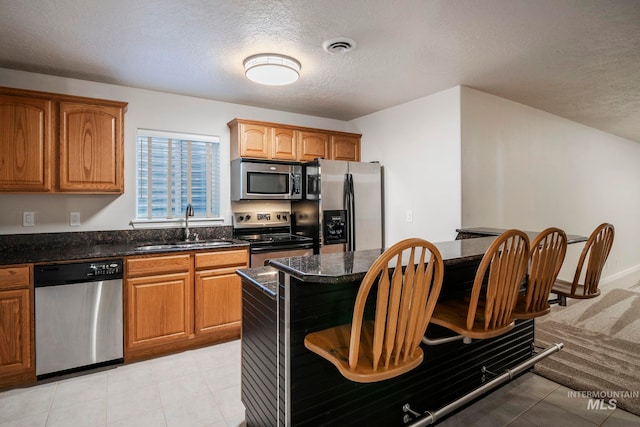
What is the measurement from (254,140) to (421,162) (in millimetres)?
1869

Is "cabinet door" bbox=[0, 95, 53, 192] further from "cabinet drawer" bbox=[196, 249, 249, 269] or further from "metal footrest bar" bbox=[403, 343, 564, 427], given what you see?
"metal footrest bar" bbox=[403, 343, 564, 427]

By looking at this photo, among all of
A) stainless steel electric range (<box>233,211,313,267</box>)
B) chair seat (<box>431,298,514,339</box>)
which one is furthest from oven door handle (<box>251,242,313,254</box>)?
chair seat (<box>431,298,514,339</box>)

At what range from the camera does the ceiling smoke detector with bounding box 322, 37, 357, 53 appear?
237 centimetres

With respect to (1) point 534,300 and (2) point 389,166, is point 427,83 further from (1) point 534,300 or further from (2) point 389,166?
(1) point 534,300

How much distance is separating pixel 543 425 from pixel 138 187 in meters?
3.82

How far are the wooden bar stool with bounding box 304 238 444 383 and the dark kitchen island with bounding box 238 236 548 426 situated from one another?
0.13 metres

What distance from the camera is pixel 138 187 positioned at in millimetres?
3488

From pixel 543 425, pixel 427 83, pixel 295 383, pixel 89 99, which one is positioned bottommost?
pixel 543 425

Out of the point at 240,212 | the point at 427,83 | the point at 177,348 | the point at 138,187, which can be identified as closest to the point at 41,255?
the point at 138,187

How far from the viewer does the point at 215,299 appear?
322 cm

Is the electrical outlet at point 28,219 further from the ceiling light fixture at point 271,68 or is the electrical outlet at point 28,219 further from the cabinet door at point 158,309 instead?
the ceiling light fixture at point 271,68

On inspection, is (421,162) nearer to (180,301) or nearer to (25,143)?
(180,301)

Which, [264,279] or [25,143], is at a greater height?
[25,143]

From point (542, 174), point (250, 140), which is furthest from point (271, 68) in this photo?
point (542, 174)
